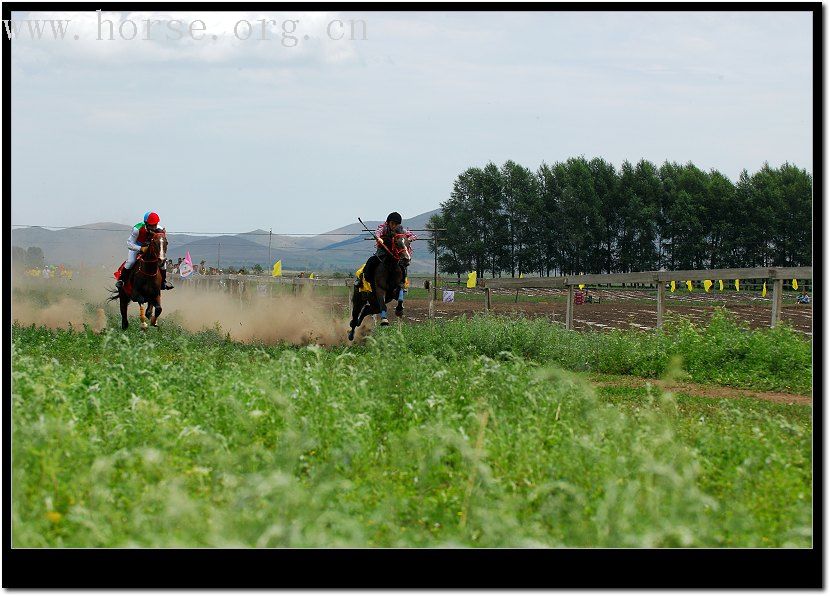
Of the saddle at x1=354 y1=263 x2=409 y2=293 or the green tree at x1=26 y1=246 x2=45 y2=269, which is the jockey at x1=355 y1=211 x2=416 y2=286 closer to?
the saddle at x1=354 y1=263 x2=409 y2=293

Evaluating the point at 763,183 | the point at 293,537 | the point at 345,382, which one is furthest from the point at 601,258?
the point at 293,537

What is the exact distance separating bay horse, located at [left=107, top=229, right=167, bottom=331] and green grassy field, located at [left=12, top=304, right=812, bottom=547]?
27.9ft

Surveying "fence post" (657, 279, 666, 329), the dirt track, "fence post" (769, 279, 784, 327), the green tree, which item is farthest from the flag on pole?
"fence post" (769, 279, 784, 327)

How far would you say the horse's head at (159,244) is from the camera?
1917cm

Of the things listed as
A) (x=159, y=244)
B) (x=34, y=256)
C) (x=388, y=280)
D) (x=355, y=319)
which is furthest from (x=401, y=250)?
(x=34, y=256)

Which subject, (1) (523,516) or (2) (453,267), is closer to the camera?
(1) (523,516)

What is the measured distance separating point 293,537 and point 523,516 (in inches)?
61.7

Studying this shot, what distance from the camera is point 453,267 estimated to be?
45125mm

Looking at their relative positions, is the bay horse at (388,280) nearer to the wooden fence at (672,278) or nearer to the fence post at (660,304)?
the wooden fence at (672,278)

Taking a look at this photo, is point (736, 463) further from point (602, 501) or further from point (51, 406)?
point (51, 406)

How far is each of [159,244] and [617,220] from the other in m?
36.6

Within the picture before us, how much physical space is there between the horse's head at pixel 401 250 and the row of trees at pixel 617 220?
22.9 meters

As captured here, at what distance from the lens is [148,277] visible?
1975 cm

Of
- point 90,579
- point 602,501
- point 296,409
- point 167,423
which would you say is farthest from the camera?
point 296,409
